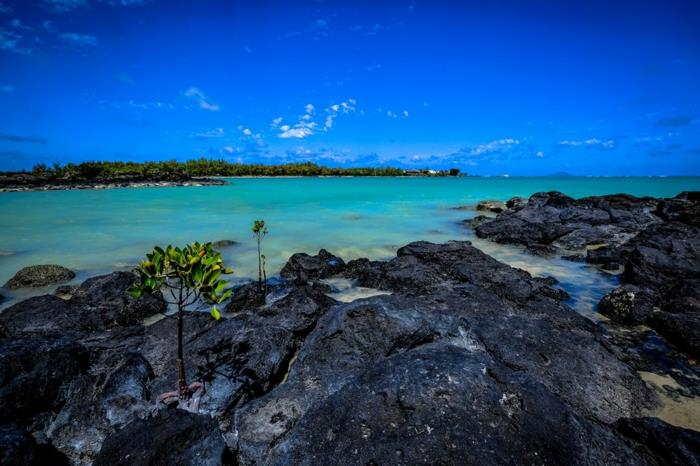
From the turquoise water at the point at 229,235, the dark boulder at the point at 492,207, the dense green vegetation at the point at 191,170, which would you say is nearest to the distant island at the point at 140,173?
the dense green vegetation at the point at 191,170

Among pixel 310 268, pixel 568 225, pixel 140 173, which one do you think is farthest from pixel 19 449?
pixel 140 173

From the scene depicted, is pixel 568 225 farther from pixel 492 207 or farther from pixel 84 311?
pixel 84 311

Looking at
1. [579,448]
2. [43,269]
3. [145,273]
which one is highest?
[145,273]

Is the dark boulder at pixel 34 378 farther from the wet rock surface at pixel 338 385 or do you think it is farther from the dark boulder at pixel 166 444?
the dark boulder at pixel 166 444

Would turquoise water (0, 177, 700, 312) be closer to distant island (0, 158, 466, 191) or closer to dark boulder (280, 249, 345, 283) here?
dark boulder (280, 249, 345, 283)

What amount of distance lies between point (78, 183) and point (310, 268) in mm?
70784

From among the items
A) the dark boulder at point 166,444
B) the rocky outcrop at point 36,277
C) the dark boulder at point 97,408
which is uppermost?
the dark boulder at point 166,444

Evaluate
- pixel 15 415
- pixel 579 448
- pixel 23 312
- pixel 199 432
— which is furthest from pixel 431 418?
pixel 23 312

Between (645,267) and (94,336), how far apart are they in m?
12.7

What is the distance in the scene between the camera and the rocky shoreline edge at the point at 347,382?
9.54 feet

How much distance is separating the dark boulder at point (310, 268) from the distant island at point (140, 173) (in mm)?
63459

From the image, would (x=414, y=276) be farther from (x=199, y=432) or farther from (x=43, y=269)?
(x=43, y=269)

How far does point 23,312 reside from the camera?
23.0 ft

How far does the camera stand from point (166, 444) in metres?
3.03
